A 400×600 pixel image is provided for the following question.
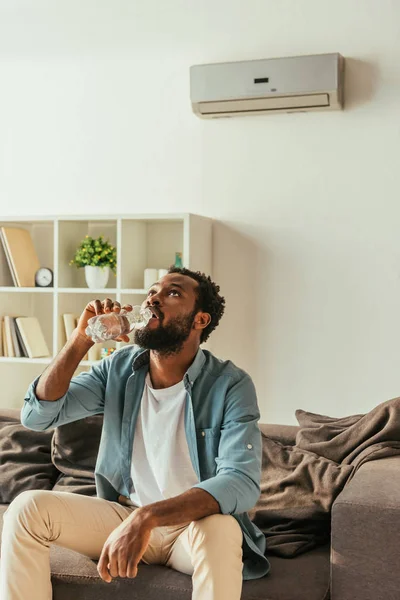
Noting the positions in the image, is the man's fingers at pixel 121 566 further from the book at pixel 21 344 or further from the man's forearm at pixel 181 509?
the book at pixel 21 344

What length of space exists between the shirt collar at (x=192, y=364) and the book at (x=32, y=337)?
1.59 meters

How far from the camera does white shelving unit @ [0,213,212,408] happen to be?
12.4 ft

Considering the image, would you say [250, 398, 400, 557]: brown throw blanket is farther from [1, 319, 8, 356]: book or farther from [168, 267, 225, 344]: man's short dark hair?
[1, 319, 8, 356]: book

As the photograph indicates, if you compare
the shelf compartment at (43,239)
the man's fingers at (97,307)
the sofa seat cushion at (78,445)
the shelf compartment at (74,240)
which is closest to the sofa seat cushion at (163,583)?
the sofa seat cushion at (78,445)

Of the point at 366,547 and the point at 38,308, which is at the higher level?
the point at 38,308

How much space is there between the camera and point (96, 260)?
3.87 m

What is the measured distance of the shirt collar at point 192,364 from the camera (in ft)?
7.75

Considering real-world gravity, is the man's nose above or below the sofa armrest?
above

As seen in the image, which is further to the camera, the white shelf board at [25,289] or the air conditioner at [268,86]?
the white shelf board at [25,289]

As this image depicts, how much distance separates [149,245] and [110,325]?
5.76 feet

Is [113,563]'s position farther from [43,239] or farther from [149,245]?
[43,239]

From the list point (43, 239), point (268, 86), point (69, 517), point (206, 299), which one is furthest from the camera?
point (43, 239)

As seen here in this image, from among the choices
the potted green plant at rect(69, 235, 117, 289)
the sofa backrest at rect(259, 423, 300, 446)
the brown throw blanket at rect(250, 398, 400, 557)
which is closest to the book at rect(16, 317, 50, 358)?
the potted green plant at rect(69, 235, 117, 289)

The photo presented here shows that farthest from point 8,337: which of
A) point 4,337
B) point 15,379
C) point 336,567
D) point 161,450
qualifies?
point 336,567
